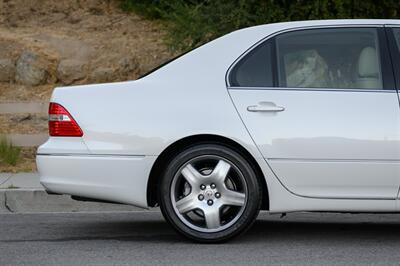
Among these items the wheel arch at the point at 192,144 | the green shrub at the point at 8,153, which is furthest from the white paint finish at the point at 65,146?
the green shrub at the point at 8,153

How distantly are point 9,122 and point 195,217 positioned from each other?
5.65 metres

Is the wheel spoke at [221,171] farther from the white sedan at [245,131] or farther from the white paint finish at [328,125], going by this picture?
the white paint finish at [328,125]

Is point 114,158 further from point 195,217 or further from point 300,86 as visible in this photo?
point 300,86

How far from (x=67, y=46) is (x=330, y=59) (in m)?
7.74

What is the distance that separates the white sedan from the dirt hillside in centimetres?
637

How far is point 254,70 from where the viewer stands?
7.23 meters

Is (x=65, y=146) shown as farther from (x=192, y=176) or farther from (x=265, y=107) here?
(x=265, y=107)

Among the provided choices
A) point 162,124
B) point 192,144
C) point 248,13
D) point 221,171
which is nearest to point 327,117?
point 221,171

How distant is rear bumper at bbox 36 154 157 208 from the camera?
7098 mm

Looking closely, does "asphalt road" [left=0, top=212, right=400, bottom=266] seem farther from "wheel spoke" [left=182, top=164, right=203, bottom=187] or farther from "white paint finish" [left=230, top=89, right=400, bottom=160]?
"white paint finish" [left=230, top=89, right=400, bottom=160]

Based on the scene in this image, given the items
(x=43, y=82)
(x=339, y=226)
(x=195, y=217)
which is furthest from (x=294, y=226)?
(x=43, y=82)

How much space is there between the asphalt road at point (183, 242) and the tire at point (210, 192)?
0.47ft

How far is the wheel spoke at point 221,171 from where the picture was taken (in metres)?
7.06

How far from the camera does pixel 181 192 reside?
23.6 ft
